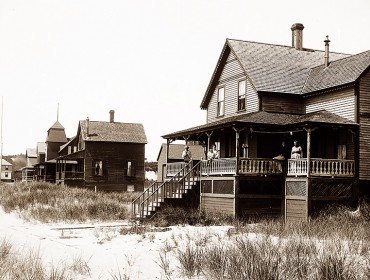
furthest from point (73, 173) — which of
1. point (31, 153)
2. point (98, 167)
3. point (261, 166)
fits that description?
point (31, 153)

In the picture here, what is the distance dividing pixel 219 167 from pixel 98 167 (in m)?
31.4

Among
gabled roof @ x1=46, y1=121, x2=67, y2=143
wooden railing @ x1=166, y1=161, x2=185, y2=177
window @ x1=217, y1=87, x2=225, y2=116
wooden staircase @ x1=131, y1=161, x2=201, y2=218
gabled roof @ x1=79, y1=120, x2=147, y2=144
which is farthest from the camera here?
gabled roof @ x1=46, y1=121, x2=67, y2=143

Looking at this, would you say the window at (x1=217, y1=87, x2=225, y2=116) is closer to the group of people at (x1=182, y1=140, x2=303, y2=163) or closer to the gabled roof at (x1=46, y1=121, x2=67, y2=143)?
the group of people at (x1=182, y1=140, x2=303, y2=163)

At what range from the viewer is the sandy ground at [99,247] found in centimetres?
1151

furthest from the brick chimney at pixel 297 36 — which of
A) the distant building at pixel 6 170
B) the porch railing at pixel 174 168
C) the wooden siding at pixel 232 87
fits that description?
the distant building at pixel 6 170

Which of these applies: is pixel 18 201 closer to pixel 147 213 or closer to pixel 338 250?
pixel 147 213

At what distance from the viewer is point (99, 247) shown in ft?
52.2

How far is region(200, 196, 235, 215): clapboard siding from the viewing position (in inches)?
894

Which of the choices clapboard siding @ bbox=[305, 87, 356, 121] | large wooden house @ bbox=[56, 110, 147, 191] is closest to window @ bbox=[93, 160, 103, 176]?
large wooden house @ bbox=[56, 110, 147, 191]

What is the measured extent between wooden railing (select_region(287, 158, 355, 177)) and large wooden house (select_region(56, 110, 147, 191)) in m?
33.0

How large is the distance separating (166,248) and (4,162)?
138126 mm

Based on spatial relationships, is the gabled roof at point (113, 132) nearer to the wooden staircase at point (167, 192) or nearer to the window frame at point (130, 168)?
the window frame at point (130, 168)

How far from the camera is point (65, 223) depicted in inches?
953

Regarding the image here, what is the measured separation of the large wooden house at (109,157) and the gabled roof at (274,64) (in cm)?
2386
